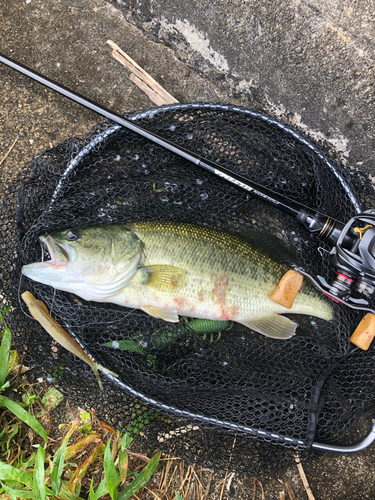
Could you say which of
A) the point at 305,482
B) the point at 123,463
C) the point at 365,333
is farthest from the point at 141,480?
the point at 365,333

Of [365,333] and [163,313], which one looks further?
[163,313]

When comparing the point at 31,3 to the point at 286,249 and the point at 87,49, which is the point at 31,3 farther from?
the point at 286,249

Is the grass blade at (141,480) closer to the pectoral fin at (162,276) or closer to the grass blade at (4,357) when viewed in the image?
the grass blade at (4,357)

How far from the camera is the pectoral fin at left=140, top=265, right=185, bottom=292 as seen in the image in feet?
7.60

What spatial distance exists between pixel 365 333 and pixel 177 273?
49.9 inches

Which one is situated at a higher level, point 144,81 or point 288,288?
point 144,81

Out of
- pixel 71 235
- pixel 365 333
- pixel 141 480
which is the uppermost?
pixel 365 333

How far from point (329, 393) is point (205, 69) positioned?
267cm

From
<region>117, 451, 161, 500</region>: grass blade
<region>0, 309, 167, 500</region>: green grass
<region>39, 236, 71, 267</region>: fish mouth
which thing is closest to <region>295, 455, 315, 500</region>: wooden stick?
<region>0, 309, 167, 500</region>: green grass

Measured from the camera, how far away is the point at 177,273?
233 centimetres

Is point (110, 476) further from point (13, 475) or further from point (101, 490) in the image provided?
point (13, 475)

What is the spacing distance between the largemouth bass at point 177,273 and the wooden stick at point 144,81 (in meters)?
1.17

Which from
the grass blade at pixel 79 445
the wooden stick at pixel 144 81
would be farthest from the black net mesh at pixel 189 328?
the wooden stick at pixel 144 81

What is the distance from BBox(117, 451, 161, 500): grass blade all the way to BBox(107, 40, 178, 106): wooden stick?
2759 millimetres
